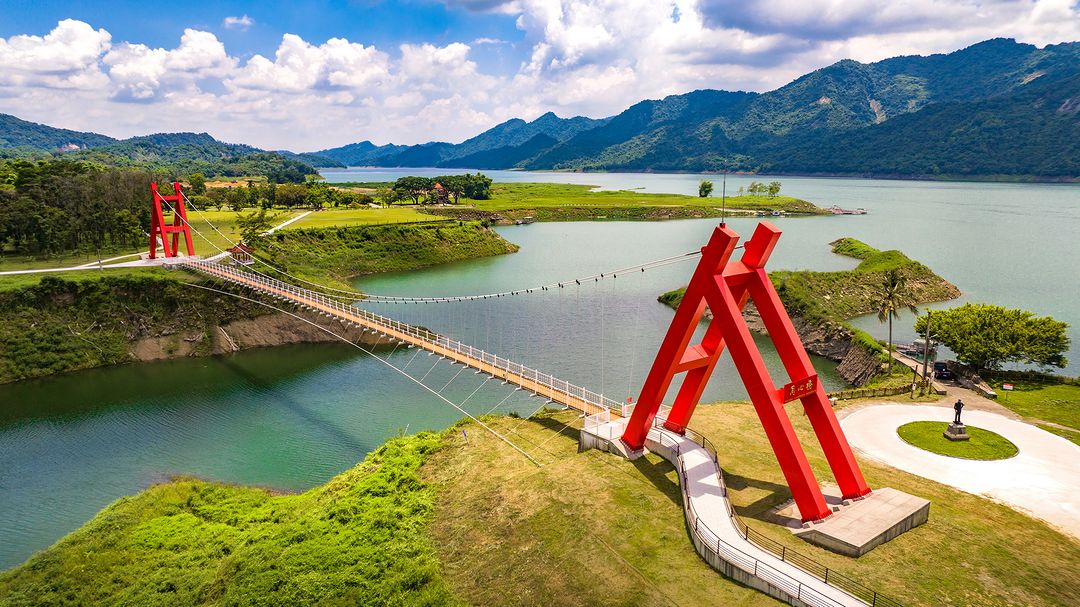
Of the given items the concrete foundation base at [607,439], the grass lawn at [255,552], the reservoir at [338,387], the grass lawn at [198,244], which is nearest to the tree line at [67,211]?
the grass lawn at [198,244]

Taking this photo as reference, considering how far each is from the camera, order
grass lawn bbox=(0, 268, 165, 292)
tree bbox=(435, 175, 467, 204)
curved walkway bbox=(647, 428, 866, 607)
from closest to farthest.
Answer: curved walkway bbox=(647, 428, 866, 607) → grass lawn bbox=(0, 268, 165, 292) → tree bbox=(435, 175, 467, 204)

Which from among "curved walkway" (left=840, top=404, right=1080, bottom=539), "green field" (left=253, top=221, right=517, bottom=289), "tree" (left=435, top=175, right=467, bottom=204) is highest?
"tree" (left=435, top=175, right=467, bottom=204)

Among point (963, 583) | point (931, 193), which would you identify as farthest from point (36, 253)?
point (931, 193)

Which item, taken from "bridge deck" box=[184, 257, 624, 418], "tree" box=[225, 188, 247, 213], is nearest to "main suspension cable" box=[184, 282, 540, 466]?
"bridge deck" box=[184, 257, 624, 418]

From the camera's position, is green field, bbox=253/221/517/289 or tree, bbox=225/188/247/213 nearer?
green field, bbox=253/221/517/289

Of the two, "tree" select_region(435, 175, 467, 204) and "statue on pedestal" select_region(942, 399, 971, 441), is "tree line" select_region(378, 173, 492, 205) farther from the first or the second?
"statue on pedestal" select_region(942, 399, 971, 441)

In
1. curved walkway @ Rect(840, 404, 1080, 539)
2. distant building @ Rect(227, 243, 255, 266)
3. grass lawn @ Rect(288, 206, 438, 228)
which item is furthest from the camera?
grass lawn @ Rect(288, 206, 438, 228)

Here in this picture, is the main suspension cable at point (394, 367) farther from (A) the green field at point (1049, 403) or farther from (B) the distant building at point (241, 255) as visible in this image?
(A) the green field at point (1049, 403)
